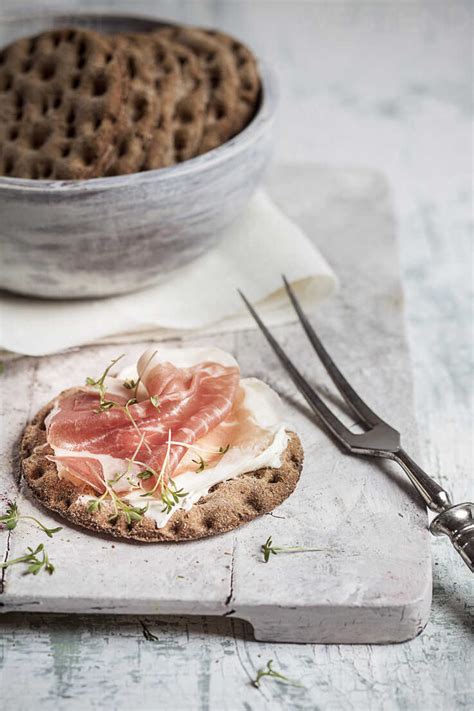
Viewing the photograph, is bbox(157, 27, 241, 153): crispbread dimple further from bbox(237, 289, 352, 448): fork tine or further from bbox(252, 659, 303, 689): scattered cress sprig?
bbox(252, 659, 303, 689): scattered cress sprig

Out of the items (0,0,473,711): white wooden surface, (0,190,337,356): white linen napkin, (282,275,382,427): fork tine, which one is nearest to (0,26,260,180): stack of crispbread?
(0,190,337,356): white linen napkin

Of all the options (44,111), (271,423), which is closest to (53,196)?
(44,111)

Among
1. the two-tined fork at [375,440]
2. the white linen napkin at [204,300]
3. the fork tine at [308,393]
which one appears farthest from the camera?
the white linen napkin at [204,300]

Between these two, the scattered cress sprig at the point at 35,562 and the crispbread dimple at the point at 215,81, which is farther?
the crispbread dimple at the point at 215,81

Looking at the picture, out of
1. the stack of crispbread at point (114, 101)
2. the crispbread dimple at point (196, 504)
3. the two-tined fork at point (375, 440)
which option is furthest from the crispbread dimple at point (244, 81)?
the crispbread dimple at point (196, 504)

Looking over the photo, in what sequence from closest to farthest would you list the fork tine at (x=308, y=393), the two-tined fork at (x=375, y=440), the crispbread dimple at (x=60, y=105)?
1. the two-tined fork at (x=375, y=440)
2. the fork tine at (x=308, y=393)
3. the crispbread dimple at (x=60, y=105)

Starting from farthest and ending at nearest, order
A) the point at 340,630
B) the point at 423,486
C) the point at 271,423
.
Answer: the point at 271,423 → the point at 423,486 → the point at 340,630

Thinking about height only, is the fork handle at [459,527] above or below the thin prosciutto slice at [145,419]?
above

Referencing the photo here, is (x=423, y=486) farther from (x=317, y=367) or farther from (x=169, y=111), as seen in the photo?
(x=169, y=111)

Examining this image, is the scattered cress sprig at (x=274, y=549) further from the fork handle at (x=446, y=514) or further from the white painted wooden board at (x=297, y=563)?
the fork handle at (x=446, y=514)
